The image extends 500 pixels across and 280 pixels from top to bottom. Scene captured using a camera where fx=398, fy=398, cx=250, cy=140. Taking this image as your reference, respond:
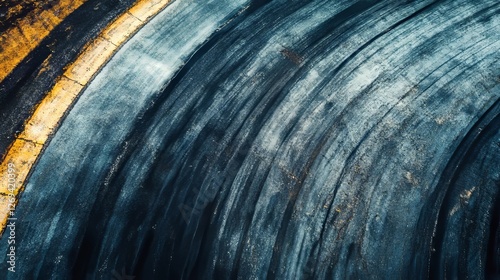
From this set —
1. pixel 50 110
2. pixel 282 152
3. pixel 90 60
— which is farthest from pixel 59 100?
pixel 282 152

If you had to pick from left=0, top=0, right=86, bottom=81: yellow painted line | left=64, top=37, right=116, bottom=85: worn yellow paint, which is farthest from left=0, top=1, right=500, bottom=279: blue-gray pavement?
left=0, top=0, right=86, bottom=81: yellow painted line

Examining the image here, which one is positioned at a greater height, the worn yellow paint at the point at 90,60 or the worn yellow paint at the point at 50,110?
the worn yellow paint at the point at 90,60

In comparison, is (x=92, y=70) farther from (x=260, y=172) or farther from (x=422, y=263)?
(x=422, y=263)

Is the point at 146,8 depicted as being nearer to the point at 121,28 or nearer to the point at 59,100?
the point at 121,28

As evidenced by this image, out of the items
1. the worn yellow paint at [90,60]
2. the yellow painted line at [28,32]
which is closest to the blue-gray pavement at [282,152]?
the worn yellow paint at [90,60]

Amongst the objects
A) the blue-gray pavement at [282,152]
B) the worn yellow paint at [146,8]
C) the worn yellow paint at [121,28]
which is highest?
the worn yellow paint at [146,8]

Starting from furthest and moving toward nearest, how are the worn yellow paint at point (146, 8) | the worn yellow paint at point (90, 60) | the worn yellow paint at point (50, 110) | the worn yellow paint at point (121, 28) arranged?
the worn yellow paint at point (146, 8), the worn yellow paint at point (121, 28), the worn yellow paint at point (90, 60), the worn yellow paint at point (50, 110)

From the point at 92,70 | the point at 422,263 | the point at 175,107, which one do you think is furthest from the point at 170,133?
the point at 422,263

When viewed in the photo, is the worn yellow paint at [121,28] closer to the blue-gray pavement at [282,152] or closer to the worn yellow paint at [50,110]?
the blue-gray pavement at [282,152]
